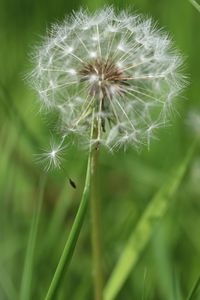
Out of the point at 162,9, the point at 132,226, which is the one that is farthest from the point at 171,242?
the point at 162,9

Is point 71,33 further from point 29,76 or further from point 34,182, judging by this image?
point 34,182

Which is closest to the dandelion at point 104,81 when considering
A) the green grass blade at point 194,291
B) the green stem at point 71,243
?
the green stem at point 71,243

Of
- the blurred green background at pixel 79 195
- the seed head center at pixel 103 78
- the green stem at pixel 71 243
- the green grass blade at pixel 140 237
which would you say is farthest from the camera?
the blurred green background at pixel 79 195

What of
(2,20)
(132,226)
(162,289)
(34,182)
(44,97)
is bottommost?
(162,289)

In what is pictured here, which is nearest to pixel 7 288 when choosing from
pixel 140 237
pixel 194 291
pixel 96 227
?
pixel 140 237

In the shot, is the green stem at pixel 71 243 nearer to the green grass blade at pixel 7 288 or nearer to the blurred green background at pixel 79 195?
the blurred green background at pixel 79 195

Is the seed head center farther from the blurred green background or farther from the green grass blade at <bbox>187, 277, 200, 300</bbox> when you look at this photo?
the green grass blade at <bbox>187, 277, 200, 300</bbox>
